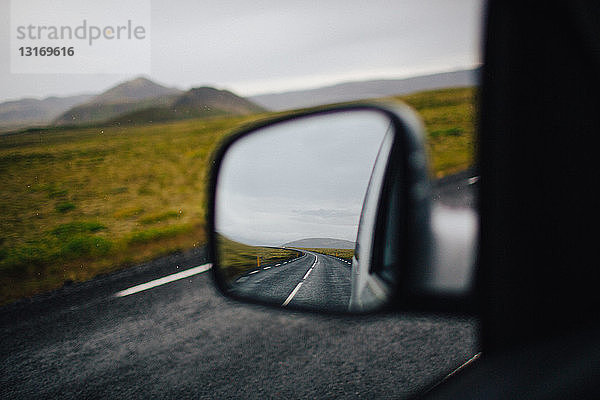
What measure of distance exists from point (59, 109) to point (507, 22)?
35769 millimetres

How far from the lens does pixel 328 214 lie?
1290mm

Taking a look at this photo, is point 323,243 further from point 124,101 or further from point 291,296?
point 124,101

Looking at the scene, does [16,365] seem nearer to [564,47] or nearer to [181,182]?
[564,47]

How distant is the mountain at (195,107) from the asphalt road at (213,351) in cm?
4826

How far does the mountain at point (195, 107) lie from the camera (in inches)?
2491

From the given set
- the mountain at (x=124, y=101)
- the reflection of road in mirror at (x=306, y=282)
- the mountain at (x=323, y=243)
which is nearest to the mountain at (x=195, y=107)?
the mountain at (x=124, y=101)

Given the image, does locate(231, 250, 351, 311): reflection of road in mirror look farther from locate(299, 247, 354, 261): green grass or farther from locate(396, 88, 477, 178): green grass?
locate(396, 88, 477, 178): green grass

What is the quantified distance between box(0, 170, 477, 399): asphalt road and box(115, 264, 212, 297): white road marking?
1.07 feet

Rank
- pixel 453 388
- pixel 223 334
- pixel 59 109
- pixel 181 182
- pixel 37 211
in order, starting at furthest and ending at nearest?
pixel 59 109, pixel 181 182, pixel 37 211, pixel 223 334, pixel 453 388

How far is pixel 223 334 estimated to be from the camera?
3477 mm

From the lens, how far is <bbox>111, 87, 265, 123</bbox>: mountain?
2491 inches

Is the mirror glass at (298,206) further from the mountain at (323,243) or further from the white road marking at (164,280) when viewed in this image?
the white road marking at (164,280)

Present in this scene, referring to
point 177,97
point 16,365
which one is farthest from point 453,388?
point 177,97

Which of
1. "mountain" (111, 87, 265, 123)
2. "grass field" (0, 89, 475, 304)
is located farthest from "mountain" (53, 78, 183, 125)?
"grass field" (0, 89, 475, 304)
